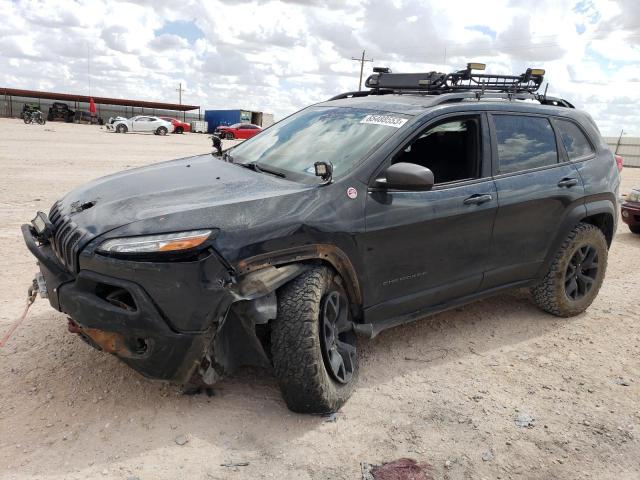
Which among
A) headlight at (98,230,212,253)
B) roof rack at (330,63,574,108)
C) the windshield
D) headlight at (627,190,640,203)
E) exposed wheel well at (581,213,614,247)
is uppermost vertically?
roof rack at (330,63,574,108)

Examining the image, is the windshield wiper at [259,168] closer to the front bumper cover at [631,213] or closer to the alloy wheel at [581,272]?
the alloy wheel at [581,272]

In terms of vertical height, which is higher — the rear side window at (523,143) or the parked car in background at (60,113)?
the rear side window at (523,143)

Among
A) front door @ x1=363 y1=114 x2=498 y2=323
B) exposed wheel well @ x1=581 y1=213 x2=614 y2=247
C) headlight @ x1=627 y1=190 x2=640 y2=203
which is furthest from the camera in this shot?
headlight @ x1=627 y1=190 x2=640 y2=203

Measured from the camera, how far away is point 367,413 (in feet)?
11.0

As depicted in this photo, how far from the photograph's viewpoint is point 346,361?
3523 millimetres

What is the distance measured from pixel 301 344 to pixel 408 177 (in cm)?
114

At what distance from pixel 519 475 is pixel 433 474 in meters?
0.45

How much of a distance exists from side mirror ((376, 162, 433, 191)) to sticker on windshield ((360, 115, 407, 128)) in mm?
457

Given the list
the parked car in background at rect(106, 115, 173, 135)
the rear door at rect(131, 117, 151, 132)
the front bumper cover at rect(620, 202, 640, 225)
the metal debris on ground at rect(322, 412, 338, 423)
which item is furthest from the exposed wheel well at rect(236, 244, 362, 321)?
the rear door at rect(131, 117, 151, 132)

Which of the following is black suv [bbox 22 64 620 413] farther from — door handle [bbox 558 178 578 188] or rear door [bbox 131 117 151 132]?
rear door [bbox 131 117 151 132]

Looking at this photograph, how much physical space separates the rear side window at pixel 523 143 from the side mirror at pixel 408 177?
1.08 metres

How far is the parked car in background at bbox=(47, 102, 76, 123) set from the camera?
50.7 metres

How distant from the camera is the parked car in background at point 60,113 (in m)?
50.7

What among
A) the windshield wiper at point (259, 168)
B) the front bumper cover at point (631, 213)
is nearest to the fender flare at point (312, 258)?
the windshield wiper at point (259, 168)
